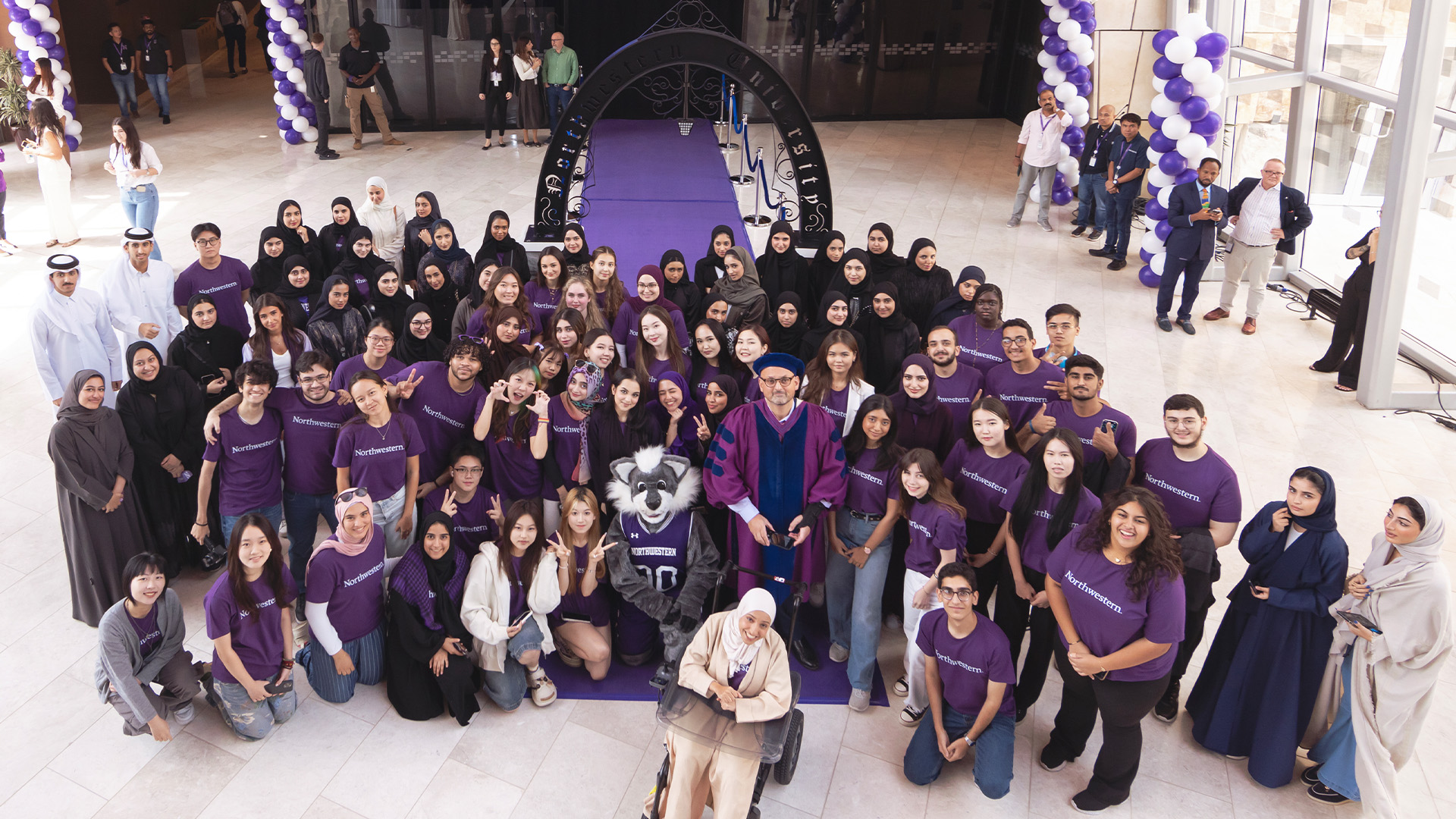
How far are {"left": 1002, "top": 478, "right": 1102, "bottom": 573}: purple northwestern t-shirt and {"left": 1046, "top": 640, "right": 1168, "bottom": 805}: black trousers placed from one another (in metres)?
0.39

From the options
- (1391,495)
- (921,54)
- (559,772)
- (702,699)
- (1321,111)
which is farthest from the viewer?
(921,54)

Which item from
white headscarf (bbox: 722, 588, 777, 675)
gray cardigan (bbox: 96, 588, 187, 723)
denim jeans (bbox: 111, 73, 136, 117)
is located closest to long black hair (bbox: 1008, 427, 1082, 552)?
white headscarf (bbox: 722, 588, 777, 675)

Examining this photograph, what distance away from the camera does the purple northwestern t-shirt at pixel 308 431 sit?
522 cm

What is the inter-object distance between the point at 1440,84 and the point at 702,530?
701 centimetres

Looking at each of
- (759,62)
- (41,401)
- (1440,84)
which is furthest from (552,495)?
(1440,84)

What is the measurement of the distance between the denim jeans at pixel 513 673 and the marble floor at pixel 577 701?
0.10m

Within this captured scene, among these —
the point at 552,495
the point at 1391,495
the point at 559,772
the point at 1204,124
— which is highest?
the point at 1204,124

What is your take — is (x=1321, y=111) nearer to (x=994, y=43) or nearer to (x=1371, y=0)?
(x=1371, y=0)

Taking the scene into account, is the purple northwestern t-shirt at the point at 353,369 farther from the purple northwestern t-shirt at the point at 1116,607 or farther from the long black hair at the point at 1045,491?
the purple northwestern t-shirt at the point at 1116,607

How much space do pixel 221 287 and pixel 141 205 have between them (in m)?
3.40

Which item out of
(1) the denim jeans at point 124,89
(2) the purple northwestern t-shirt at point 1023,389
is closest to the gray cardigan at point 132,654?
(2) the purple northwestern t-shirt at point 1023,389

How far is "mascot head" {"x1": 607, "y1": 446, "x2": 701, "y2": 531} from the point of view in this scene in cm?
492

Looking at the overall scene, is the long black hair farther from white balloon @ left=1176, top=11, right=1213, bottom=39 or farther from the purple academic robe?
white balloon @ left=1176, top=11, right=1213, bottom=39

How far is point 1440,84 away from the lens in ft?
26.0
